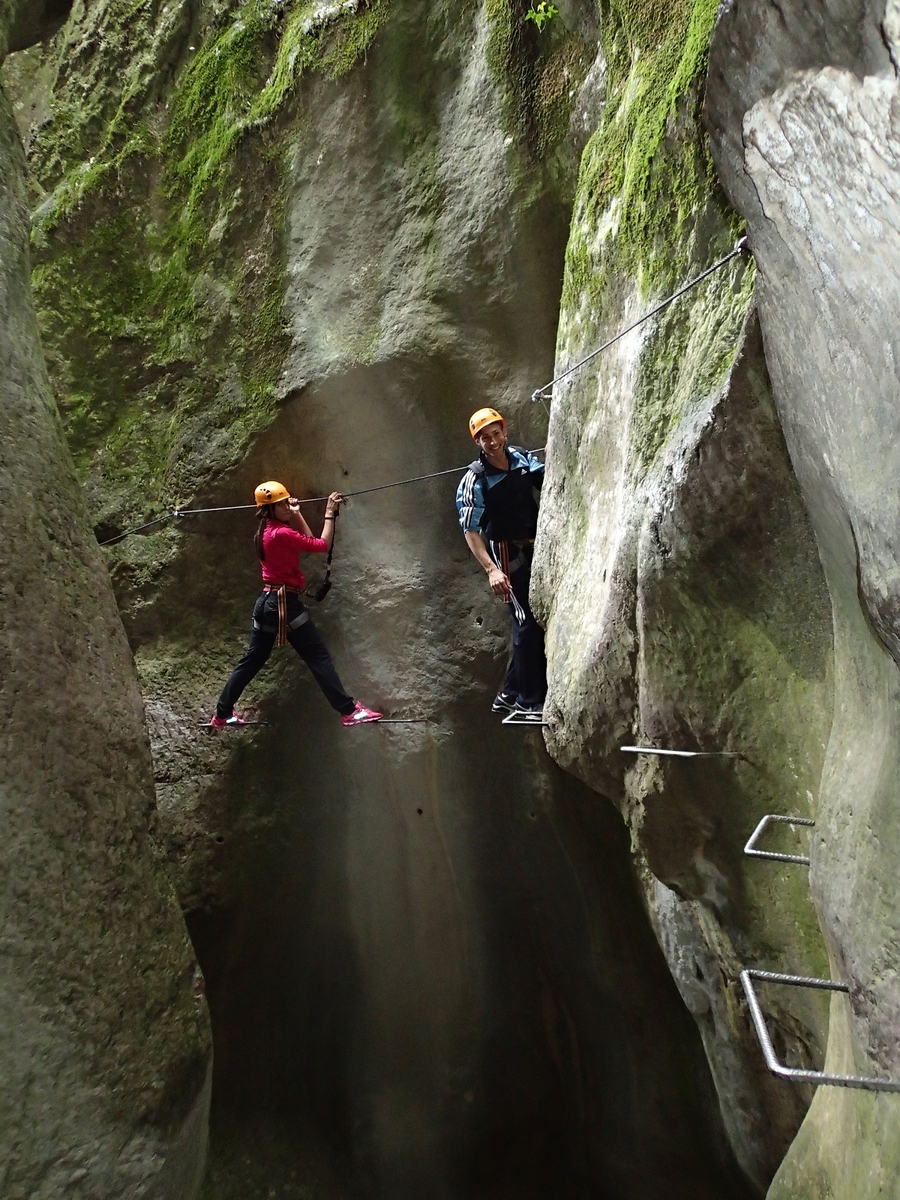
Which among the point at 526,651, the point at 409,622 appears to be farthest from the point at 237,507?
the point at 526,651

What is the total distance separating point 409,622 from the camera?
6.75 m

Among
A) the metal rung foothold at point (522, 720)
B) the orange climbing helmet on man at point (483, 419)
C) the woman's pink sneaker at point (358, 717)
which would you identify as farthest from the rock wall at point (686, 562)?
the woman's pink sneaker at point (358, 717)

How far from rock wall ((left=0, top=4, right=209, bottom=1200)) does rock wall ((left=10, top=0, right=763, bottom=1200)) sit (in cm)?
200

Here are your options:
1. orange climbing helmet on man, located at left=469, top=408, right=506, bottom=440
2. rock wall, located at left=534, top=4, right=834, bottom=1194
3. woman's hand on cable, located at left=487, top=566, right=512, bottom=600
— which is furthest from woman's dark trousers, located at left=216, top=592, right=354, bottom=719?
rock wall, located at left=534, top=4, right=834, bottom=1194

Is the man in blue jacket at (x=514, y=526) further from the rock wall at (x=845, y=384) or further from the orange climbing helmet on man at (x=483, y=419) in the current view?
the rock wall at (x=845, y=384)

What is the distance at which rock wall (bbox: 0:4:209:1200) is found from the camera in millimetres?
3783

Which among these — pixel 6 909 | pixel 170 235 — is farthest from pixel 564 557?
pixel 170 235

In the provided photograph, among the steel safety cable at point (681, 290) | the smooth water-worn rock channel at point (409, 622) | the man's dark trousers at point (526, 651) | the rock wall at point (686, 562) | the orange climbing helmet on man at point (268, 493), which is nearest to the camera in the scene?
the steel safety cable at point (681, 290)

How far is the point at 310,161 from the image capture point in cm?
689

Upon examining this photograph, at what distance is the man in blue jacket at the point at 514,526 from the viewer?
5375 mm

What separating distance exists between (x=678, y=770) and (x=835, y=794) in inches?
47.8

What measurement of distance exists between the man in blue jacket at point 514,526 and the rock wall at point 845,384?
2757 millimetres

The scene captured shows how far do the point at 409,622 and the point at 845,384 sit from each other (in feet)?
Answer: 15.8

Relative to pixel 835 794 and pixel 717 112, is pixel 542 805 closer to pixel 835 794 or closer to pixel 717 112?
pixel 835 794
